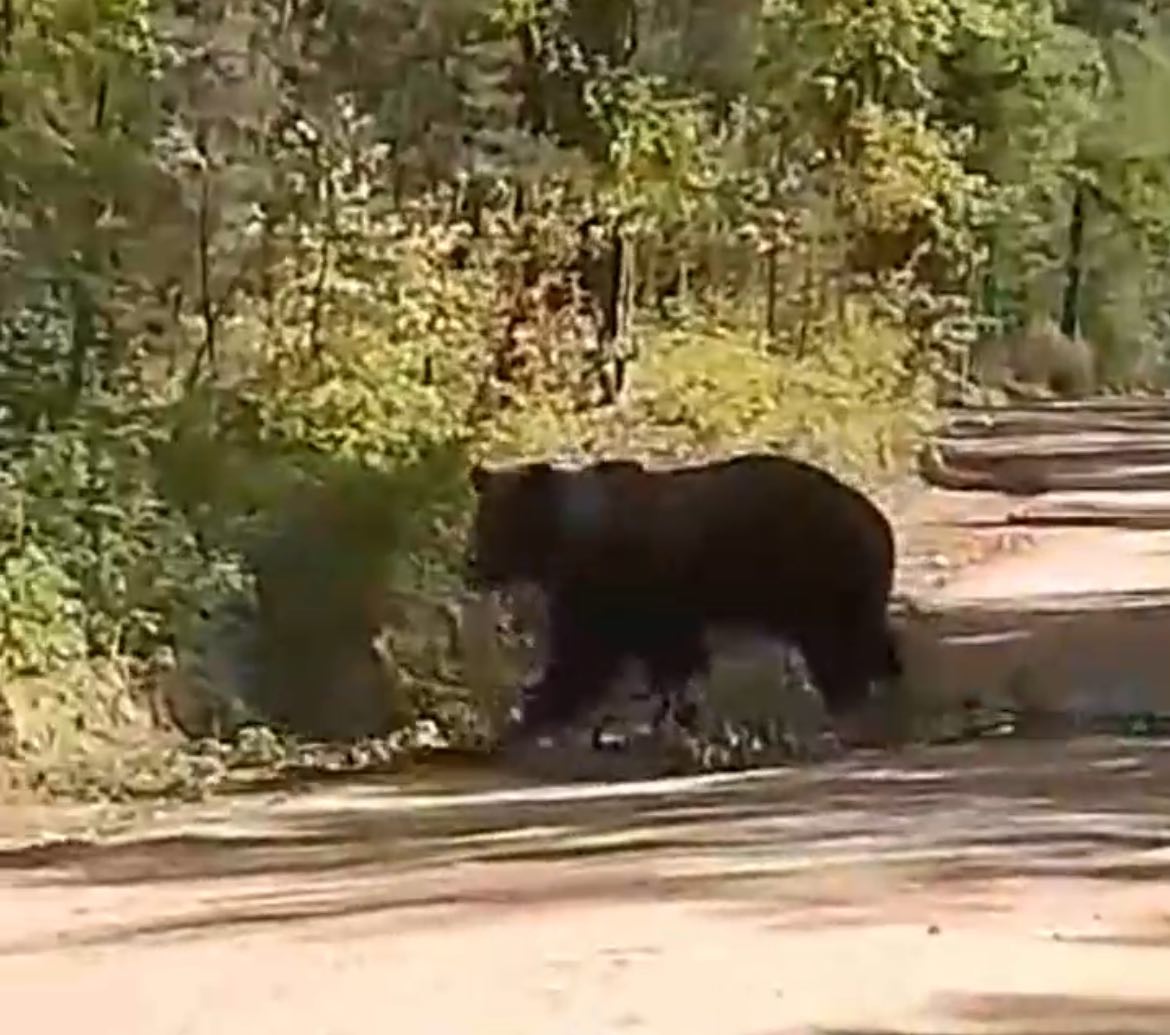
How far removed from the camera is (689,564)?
14938 millimetres

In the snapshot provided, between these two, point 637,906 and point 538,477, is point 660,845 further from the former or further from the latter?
point 538,477

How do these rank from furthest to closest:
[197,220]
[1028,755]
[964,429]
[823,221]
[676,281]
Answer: [964,429]
[823,221]
[676,281]
[197,220]
[1028,755]

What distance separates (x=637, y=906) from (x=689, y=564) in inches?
224

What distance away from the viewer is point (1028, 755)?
13.1 m

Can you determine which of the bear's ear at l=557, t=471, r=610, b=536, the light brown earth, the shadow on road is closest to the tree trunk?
the bear's ear at l=557, t=471, r=610, b=536

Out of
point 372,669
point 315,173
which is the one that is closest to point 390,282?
point 315,173

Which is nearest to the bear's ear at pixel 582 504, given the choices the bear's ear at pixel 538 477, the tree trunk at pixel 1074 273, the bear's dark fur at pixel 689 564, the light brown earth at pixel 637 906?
the bear's dark fur at pixel 689 564

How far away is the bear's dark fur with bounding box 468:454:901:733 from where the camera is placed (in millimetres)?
14797

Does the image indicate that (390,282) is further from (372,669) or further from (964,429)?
(964,429)

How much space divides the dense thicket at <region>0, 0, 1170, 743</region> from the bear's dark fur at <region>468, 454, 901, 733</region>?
2.79ft

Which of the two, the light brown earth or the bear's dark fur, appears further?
the bear's dark fur

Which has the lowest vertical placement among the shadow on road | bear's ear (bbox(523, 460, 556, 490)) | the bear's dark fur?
the shadow on road

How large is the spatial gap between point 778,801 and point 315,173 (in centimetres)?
731

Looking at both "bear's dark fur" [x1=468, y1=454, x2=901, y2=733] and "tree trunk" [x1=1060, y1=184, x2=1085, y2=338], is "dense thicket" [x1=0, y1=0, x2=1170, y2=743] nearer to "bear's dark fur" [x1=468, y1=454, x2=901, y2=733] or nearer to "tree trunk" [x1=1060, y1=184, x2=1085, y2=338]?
"bear's dark fur" [x1=468, y1=454, x2=901, y2=733]
